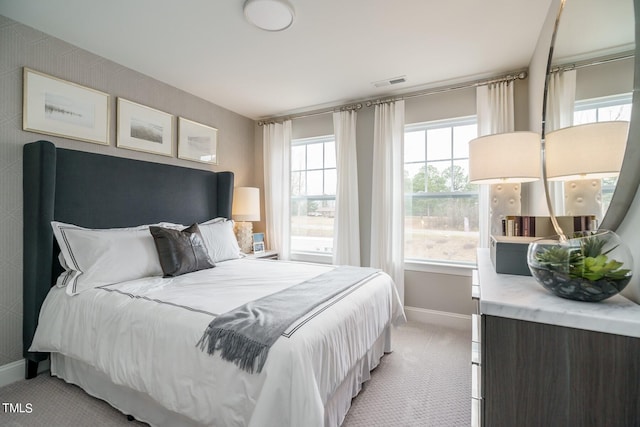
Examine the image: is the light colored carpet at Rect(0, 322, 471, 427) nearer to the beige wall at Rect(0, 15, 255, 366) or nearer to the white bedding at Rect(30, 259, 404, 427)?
the white bedding at Rect(30, 259, 404, 427)

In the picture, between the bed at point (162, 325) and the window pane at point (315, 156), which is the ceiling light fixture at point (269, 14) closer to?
the bed at point (162, 325)

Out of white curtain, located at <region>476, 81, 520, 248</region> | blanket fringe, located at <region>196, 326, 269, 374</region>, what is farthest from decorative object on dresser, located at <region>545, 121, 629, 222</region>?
white curtain, located at <region>476, 81, 520, 248</region>

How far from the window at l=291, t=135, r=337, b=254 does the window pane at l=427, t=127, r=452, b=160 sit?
3.99 feet

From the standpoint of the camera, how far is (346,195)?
11.7ft

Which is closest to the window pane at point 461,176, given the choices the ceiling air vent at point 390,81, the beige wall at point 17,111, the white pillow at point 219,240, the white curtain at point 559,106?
the ceiling air vent at point 390,81

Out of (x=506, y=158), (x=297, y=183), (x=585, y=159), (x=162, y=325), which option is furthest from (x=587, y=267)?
(x=297, y=183)

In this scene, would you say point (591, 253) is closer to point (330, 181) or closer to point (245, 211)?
point (330, 181)

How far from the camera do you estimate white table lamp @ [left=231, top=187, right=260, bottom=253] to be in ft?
12.2

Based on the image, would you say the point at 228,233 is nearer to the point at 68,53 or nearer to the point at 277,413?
the point at 68,53

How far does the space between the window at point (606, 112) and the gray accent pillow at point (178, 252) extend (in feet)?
8.57

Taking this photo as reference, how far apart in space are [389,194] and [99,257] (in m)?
2.78

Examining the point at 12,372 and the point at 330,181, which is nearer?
the point at 12,372

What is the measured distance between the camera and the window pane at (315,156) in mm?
3998

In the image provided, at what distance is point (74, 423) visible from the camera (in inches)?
65.7
